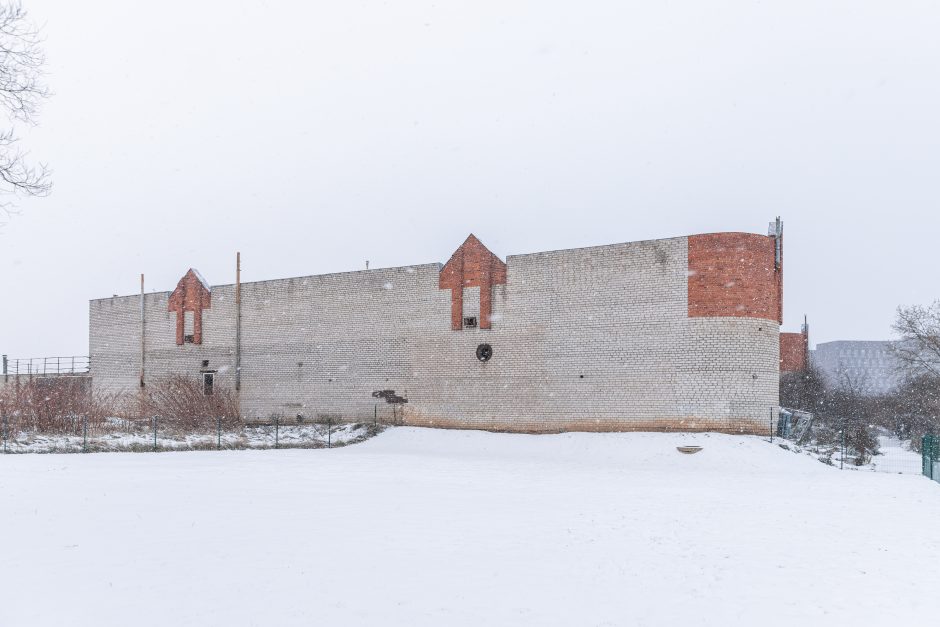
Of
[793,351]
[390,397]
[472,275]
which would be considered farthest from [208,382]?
[793,351]

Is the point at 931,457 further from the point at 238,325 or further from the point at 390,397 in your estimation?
the point at 238,325

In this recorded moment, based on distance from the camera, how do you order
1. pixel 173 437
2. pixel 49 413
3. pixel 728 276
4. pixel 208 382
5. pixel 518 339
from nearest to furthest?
pixel 728 276 < pixel 173 437 < pixel 518 339 < pixel 49 413 < pixel 208 382

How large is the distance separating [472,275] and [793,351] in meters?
33.9

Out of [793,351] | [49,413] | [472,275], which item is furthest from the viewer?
[793,351]

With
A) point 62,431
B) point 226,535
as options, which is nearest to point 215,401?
point 62,431

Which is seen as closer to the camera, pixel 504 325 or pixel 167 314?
pixel 504 325

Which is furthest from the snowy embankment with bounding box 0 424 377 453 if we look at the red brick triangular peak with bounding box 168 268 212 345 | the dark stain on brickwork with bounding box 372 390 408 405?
the red brick triangular peak with bounding box 168 268 212 345

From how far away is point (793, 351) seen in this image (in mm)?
48219

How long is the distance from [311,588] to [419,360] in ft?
56.7

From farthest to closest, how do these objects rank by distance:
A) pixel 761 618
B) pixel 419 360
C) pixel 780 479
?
pixel 419 360
pixel 780 479
pixel 761 618

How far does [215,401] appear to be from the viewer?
2664 centimetres

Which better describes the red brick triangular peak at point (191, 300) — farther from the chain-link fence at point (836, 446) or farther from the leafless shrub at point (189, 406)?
the chain-link fence at point (836, 446)

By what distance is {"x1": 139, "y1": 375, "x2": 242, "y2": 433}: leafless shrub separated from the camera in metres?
24.8

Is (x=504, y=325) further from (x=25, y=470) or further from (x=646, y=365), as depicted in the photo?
(x=25, y=470)
